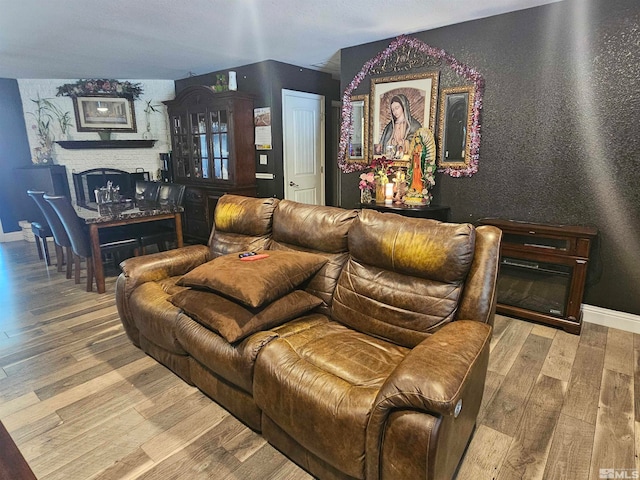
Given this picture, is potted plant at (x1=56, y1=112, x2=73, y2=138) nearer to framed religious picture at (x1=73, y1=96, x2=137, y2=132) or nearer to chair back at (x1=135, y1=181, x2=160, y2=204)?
framed religious picture at (x1=73, y1=96, x2=137, y2=132)

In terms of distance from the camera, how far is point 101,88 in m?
6.02

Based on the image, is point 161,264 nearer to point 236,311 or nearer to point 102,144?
point 236,311

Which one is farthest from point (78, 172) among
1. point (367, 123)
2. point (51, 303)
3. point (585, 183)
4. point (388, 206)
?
point (585, 183)

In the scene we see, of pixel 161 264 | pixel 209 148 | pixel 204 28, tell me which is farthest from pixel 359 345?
pixel 209 148

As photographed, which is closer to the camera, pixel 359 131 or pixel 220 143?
pixel 359 131

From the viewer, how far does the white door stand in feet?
17.0

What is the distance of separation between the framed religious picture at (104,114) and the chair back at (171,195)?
2319 mm

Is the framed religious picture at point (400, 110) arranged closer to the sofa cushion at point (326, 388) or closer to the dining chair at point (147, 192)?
the sofa cushion at point (326, 388)

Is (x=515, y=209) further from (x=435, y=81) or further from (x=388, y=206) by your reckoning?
(x=435, y=81)

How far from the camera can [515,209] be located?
3.37m

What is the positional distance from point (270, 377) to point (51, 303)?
2967mm

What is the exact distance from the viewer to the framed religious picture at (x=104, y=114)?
602cm

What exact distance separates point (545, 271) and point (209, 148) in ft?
14.6

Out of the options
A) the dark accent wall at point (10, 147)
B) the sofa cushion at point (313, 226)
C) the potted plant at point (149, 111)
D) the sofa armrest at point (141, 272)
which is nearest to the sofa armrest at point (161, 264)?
the sofa armrest at point (141, 272)
